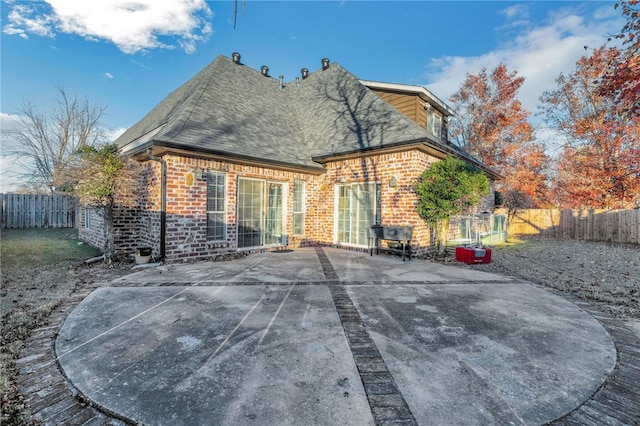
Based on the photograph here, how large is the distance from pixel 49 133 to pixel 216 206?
2206cm

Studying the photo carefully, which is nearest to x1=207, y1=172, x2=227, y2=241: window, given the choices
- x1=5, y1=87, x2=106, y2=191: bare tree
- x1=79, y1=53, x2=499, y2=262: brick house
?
x1=79, y1=53, x2=499, y2=262: brick house

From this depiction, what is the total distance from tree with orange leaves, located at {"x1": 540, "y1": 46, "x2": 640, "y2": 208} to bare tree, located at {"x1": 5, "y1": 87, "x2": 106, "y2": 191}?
3154cm

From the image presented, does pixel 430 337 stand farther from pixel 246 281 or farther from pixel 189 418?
pixel 246 281

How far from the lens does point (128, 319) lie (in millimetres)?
3293

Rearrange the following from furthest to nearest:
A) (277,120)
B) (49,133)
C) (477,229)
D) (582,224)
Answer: (49,133) < (582,224) < (277,120) < (477,229)

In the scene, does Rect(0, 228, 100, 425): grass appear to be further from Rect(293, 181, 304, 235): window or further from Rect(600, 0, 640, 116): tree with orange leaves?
Rect(600, 0, 640, 116): tree with orange leaves

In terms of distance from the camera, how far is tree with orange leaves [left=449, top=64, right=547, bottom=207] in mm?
18094

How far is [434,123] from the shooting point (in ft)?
36.0

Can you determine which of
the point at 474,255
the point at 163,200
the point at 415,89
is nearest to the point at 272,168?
the point at 163,200

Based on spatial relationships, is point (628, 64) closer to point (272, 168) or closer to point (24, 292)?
point (272, 168)

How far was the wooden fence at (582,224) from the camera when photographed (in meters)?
12.2

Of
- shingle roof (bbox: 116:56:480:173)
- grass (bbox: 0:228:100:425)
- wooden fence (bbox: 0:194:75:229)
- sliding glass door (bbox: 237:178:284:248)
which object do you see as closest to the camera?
grass (bbox: 0:228:100:425)

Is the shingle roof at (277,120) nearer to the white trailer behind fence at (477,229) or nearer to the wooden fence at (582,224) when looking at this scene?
the white trailer behind fence at (477,229)

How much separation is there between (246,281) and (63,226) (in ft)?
60.8
